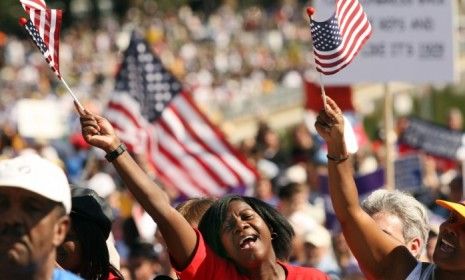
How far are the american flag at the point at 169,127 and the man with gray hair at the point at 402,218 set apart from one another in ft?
23.9

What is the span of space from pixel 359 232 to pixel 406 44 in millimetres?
6789

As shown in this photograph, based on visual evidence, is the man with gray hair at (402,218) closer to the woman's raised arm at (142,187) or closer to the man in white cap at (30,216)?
the woman's raised arm at (142,187)

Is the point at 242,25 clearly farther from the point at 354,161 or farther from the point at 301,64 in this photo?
the point at 354,161

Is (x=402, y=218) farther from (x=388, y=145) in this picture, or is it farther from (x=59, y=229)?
(x=388, y=145)

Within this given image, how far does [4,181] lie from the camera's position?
471 centimetres

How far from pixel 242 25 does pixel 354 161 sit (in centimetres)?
3504

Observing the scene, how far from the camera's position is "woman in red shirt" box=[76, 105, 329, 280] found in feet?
19.2

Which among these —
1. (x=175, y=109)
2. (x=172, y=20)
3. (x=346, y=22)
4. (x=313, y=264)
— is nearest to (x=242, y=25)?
(x=172, y=20)

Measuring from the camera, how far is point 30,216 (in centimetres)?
475

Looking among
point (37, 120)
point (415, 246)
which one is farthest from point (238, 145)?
point (415, 246)

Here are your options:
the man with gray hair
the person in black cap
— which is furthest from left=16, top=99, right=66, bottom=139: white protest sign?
the person in black cap

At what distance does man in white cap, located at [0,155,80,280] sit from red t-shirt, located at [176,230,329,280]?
133 cm

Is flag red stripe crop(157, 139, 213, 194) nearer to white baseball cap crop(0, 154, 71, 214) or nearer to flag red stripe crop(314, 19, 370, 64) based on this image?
flag red stripe crop(314, 19, 370, 64)

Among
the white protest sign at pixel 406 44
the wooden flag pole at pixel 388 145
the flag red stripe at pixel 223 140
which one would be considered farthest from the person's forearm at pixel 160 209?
the flag red stripe at pixel 223 140
